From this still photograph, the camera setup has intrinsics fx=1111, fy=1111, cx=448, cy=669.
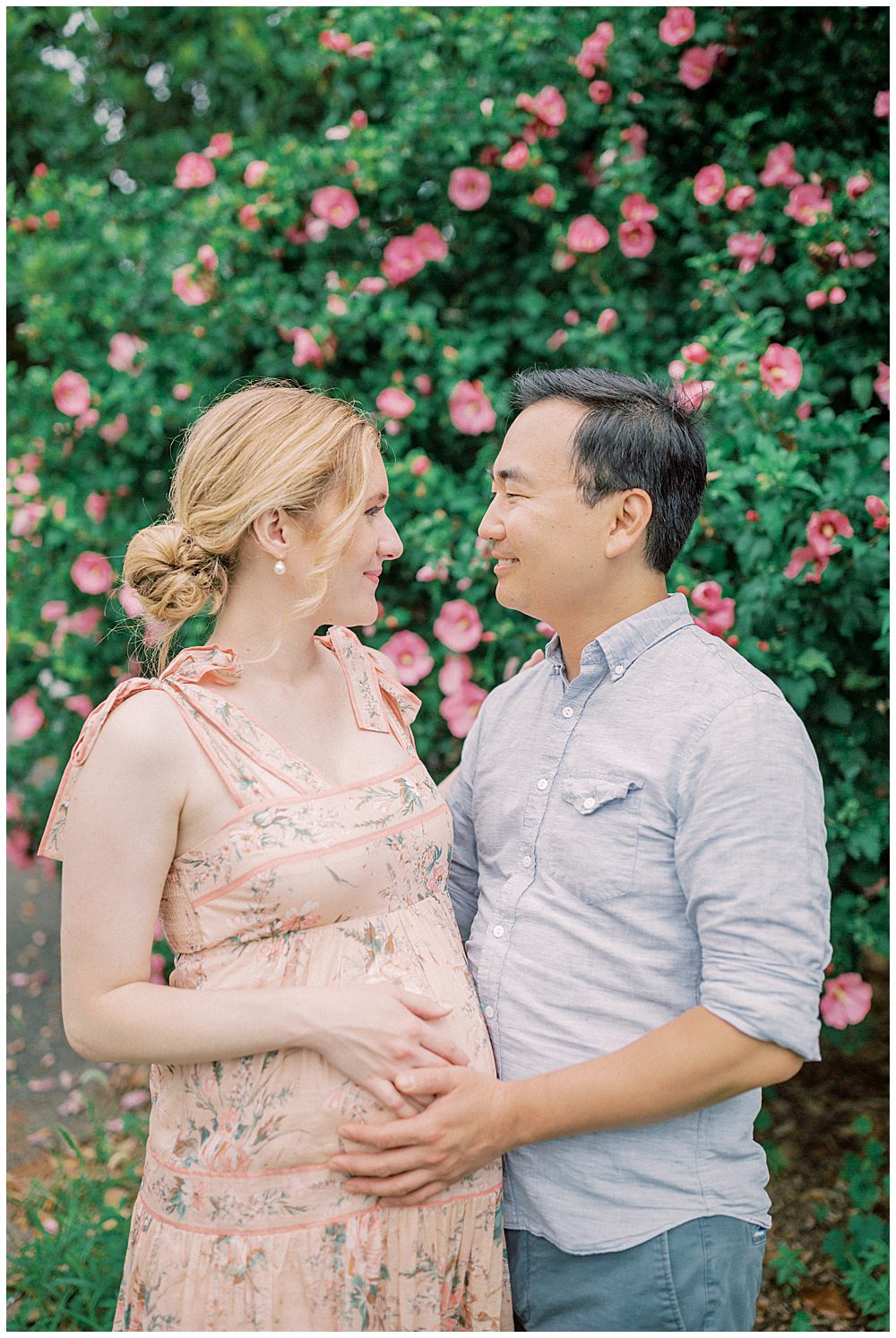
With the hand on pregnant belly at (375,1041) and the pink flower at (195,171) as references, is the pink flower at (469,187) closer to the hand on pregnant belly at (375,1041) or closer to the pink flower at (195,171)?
the pink flower at (195,171)

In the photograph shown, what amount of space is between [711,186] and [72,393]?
2.14m

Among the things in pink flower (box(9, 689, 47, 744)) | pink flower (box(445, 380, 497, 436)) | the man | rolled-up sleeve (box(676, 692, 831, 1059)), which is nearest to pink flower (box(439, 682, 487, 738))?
pink flower (box(445, 380, 497, 436))

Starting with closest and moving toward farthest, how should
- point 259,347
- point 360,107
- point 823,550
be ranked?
1. point 823,550
2. point 259,347
3. point 360,107

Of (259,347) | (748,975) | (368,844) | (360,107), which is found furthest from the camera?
(360,107)

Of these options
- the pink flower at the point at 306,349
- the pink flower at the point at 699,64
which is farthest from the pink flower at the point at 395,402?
the pink flower at the point at 699,64

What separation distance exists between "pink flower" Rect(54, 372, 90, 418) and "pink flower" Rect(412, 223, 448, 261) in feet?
4.01

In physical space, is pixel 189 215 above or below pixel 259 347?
above

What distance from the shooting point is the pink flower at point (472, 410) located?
10.8 feet

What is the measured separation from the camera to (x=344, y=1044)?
179 cm

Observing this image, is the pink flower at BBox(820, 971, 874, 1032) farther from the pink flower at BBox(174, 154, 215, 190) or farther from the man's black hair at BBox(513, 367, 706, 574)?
the pink flower at BBox(174, 154, 215, 190)

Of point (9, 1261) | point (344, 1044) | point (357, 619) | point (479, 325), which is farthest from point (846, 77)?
point (9, 1261)

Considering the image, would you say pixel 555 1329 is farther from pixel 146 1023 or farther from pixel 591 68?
pixel 591 68

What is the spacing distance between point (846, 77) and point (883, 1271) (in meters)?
3.53

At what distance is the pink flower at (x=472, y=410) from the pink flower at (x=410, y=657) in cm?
64
